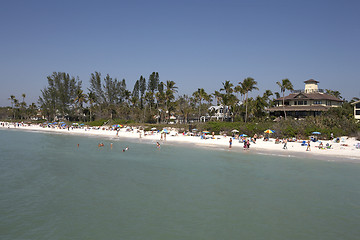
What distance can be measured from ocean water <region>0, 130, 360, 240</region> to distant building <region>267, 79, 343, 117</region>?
21902mm

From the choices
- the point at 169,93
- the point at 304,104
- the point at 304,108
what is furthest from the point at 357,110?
the point at 169,93

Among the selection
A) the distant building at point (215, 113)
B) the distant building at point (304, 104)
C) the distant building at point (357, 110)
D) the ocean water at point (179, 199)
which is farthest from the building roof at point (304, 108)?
the ocean water at point (179, 199)

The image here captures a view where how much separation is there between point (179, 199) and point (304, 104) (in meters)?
38.4

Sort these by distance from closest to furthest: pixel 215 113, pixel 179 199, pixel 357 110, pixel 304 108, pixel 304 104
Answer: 1. pixel 179 199
2. pixel 357 110
3. pixel 304 108
4. pixel 304 104
5. pixel 215 113

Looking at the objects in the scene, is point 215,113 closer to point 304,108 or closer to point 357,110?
point 304,108

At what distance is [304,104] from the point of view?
45469 millimetres

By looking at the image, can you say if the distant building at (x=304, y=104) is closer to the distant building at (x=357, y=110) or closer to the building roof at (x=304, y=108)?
the building roof at (x=304, y=108)

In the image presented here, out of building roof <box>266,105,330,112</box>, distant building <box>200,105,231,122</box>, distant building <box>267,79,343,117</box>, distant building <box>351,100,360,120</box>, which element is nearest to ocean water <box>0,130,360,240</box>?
distant building <box>351,100,360,120</box>

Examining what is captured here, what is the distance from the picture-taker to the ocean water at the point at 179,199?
10648 mm

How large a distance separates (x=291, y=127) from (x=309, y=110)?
31.4 feet

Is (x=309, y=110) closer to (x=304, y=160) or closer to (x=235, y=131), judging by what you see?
(x=235, y=131)

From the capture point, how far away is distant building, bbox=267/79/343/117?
42875mm

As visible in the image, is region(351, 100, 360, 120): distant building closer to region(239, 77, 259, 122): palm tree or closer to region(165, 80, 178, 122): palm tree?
region(239, 77, 259, 122): palm tree

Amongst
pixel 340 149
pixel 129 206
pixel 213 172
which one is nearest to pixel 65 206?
pixel 129 206
